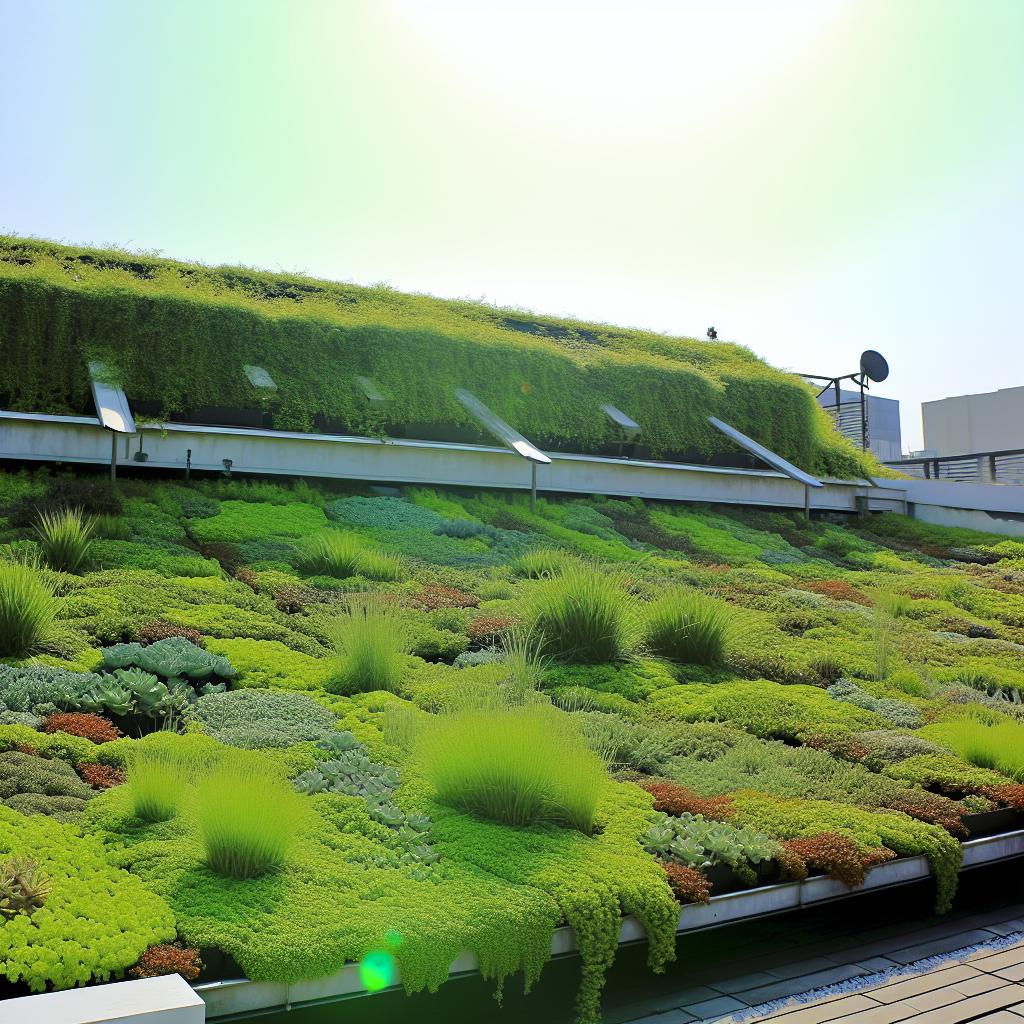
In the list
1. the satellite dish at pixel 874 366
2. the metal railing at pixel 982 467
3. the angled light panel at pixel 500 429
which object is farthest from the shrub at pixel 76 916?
the satellite dish at pixel 874 366

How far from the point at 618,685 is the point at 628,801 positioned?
2.17 meters

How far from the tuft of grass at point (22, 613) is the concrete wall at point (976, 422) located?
1074 inches

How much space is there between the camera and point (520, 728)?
486cm

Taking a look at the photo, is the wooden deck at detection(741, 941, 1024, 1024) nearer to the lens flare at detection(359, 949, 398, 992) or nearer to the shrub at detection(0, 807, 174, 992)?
the lens flare at detection(359, 949, 398, 992)

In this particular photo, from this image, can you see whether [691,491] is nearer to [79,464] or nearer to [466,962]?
[79,464]

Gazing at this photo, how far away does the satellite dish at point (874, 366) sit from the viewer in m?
23.0

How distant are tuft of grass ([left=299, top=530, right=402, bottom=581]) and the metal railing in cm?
1401

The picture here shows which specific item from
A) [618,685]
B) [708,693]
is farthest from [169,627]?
[708,693]

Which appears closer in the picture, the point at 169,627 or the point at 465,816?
the point at 465,816

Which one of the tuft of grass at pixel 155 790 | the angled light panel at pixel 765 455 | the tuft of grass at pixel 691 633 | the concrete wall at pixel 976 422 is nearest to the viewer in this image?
the tuft of grass at pixel 155 790

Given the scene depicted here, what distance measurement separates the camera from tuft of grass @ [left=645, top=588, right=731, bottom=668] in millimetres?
8172

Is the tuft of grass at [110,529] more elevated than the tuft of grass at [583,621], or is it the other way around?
the tuft of grass at [110,529]

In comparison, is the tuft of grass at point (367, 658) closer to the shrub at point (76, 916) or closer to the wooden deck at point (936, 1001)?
the shrub at point (76, 916)

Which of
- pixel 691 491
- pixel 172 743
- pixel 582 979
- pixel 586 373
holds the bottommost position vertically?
pixel 582 979
